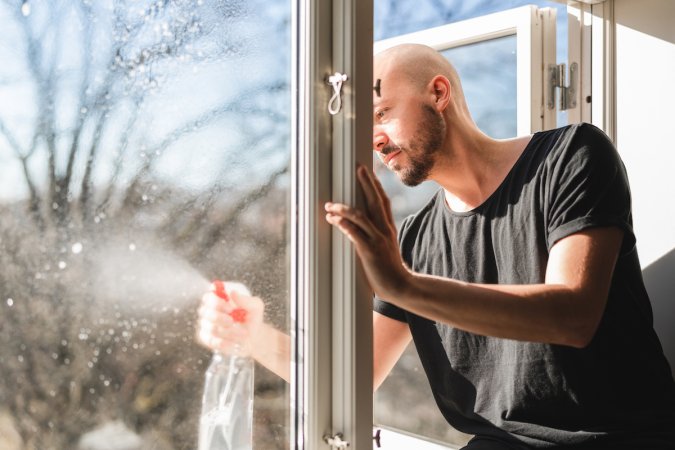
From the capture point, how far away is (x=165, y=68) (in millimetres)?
928

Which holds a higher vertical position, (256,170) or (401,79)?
(401,79)

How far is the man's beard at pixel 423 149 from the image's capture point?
5.09ft

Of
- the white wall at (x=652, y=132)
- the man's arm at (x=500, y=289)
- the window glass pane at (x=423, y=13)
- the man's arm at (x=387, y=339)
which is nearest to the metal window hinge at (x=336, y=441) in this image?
the man's arm at (x=500, y=289)

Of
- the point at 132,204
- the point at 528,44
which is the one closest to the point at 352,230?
the point at 132,204

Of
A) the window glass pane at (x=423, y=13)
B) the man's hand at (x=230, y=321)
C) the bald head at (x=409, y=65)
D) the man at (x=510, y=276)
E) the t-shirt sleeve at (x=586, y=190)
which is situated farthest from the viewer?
the window glass pane at (x=423, y=13)

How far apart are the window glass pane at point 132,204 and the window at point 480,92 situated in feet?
2.75

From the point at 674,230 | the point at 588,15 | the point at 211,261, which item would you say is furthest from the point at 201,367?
the point at 588,15

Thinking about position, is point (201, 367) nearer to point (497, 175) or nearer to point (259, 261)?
point (259, 261)

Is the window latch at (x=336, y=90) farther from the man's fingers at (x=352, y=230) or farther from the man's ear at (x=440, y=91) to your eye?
the man's ear at (x=440, y=91)

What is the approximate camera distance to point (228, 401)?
1022mm

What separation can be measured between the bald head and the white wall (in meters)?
0.46

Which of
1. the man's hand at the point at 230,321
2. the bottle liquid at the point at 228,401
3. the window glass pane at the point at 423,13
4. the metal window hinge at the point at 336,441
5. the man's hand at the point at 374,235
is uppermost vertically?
the window glass pane at the point at 423,13

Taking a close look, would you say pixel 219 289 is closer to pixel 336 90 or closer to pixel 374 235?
pixel 374 235

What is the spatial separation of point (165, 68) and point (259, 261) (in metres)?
0.31
